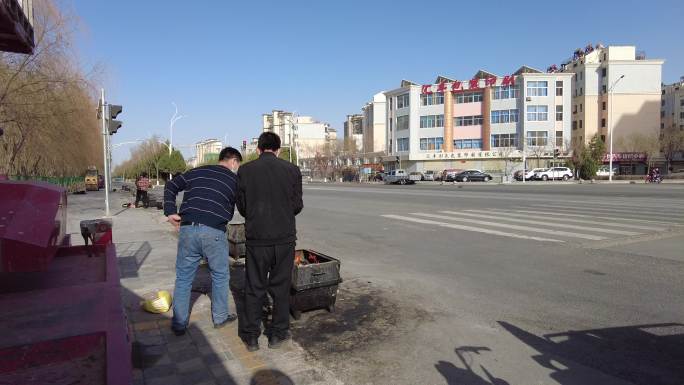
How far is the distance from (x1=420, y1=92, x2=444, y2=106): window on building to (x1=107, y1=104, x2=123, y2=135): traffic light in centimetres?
6974

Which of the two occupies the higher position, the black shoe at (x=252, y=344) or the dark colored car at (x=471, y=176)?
the dark colored car at (x=471, y=176)

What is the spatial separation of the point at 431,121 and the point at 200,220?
7835cm

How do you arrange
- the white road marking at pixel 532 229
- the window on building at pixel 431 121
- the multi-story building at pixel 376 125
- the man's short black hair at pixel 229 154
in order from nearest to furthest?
1. the man's short black hair at pixel 229 154
2. the white road marking at pixel 532 229
3. the window on building at pixel 431 121
4. the multi-story building at pixel 376 125

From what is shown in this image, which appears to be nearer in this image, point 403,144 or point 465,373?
point 465,373

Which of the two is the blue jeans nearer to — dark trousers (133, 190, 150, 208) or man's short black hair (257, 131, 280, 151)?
man's short black hair (257, 131, 280, 151)

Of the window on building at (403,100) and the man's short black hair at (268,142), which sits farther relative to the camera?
the window on building at (403,100)

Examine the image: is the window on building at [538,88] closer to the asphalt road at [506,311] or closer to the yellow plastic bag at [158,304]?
the asphalt road at [506,311]

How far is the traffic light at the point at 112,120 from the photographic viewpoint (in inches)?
565

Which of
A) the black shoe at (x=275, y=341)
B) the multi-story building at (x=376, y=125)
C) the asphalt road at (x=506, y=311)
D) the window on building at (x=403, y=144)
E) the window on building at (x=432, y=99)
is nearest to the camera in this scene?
the asphalt road at (x=506, y=311)

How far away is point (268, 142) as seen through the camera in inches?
169

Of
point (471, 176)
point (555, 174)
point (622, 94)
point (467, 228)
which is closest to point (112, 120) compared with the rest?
point (467, 228)

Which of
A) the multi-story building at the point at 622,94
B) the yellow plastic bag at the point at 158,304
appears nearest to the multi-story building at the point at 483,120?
the multi-story building at the point at 622,94

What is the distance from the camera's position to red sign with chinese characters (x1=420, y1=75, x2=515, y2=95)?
7444cm

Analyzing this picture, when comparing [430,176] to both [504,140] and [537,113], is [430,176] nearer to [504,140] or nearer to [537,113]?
[504,140]
